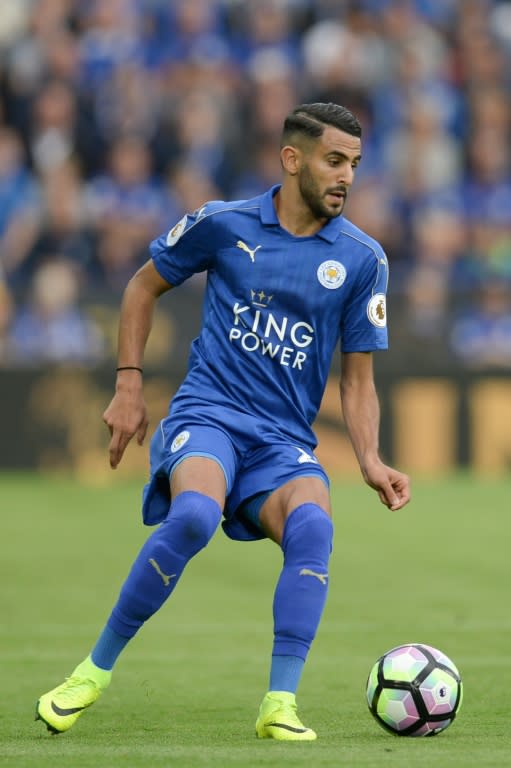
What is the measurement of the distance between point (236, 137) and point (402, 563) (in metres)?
7.99

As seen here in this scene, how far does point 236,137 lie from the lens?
17.1 meters

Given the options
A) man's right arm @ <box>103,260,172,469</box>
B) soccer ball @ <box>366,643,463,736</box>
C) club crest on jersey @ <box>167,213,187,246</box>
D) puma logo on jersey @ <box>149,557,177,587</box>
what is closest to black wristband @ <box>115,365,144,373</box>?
man's right arm @ <box>103,260,172,469</box>

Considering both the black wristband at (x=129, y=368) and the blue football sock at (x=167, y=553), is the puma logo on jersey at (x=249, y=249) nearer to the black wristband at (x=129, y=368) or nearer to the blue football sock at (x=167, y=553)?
the black wristband at (x=129, y=368)

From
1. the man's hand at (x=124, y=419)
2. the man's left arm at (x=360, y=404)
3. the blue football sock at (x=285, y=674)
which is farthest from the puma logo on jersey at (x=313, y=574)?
the man's hand at (x=124, y=419)

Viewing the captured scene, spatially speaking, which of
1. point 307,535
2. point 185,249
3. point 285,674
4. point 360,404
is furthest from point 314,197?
point 285,674

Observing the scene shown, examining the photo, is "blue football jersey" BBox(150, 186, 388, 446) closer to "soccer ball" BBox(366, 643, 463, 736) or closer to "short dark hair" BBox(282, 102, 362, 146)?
"short dark hair" BBox(282, 102, 362, 146)

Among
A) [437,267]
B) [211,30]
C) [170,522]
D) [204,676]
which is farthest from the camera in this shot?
[211,30]

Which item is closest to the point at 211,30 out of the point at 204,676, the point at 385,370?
the point at 385,370

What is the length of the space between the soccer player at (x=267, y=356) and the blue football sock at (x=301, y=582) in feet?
0.04

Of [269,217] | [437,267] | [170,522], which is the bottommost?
[437,267]

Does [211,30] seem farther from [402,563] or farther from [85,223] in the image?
[402,563]

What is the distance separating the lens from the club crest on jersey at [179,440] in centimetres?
522

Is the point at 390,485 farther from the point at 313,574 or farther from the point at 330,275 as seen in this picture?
the point at 330,275

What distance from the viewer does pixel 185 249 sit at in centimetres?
551
